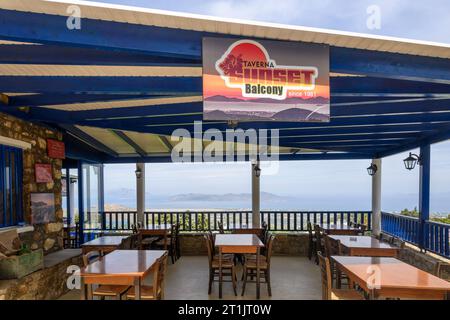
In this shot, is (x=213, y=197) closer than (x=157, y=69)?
No

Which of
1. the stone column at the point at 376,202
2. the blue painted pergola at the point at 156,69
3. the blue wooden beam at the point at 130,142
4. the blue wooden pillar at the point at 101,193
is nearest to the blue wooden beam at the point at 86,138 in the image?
the blue painted pergola at the point at 156,69

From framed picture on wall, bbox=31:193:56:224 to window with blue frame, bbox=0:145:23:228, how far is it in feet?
0.81

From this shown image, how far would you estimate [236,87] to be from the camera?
2.77 m

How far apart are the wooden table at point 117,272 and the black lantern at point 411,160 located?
599 centimetres

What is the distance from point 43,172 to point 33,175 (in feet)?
0.79

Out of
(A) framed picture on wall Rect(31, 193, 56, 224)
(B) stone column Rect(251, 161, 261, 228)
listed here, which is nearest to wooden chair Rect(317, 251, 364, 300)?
(A) framed picture on wall Rect(31, 193, 56, 224)

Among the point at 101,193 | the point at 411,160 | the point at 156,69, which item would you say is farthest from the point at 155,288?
the point at 101,193

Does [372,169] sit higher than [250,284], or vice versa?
[372,169]

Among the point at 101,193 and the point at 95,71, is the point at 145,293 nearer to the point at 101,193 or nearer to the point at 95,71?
the point at 95,71

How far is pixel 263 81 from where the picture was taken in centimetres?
282

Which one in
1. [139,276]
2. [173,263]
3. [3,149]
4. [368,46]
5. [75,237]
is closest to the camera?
[368,46]
